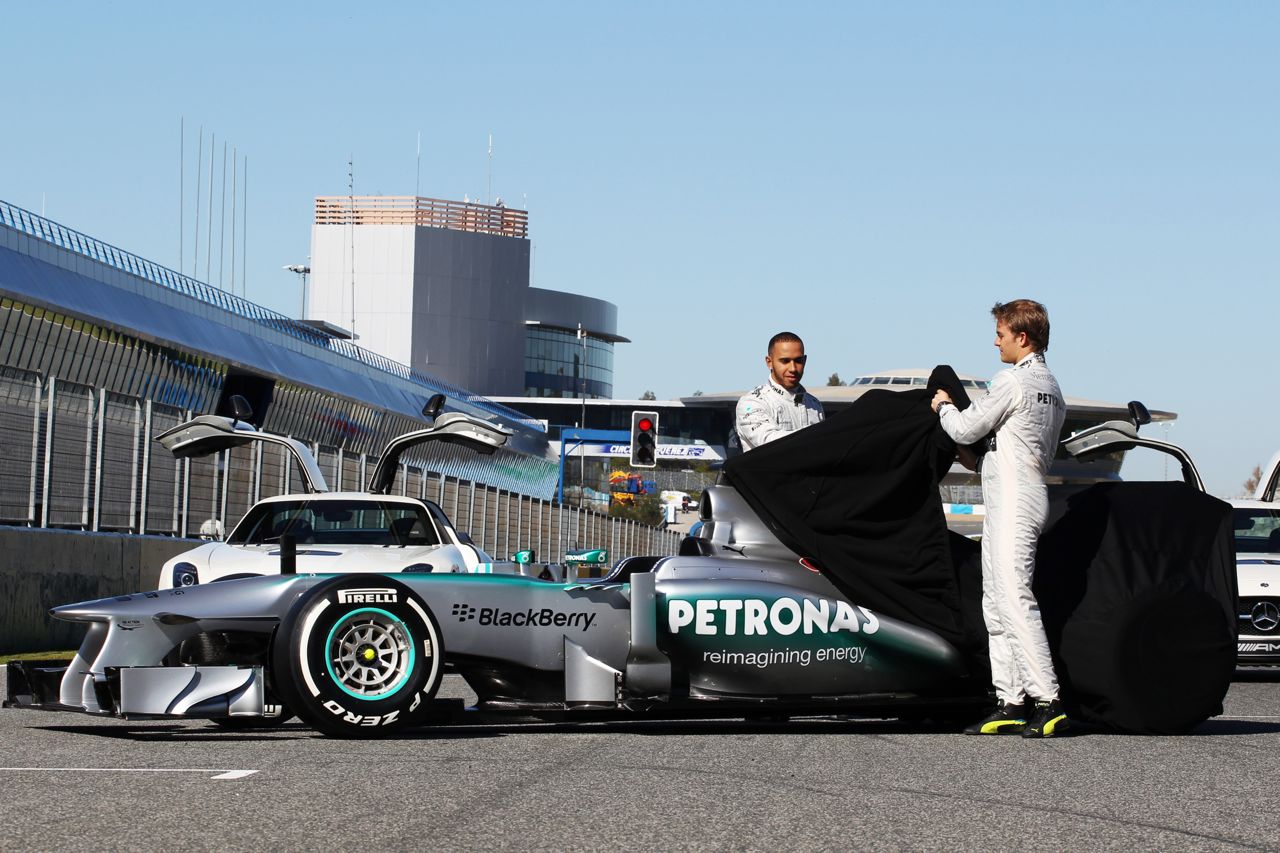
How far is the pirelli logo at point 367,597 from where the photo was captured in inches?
298

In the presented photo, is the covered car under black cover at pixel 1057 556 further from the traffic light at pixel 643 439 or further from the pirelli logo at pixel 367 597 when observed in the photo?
the traffic light at pixel 643 439

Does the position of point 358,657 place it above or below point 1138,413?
below

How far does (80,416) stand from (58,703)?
29.8 ft

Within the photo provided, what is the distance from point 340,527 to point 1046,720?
7236 mm

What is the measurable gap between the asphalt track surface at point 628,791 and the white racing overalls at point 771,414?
1.58 meters

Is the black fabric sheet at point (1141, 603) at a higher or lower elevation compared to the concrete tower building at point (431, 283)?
lower

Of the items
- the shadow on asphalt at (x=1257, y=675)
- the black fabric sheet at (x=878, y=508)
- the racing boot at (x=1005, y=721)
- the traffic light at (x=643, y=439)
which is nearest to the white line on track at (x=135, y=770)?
the black fabric sheet at (x=878, y=508)

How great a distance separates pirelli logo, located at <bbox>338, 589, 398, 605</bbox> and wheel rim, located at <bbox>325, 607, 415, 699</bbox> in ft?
0.11

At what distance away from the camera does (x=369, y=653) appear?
7617 millimetres

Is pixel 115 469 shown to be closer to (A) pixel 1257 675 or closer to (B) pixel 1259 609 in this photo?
(B) pixel 1259 609

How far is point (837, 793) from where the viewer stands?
19.4ft

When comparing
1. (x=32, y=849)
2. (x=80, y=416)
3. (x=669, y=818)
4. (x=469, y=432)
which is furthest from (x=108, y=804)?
(x=80, y=416)

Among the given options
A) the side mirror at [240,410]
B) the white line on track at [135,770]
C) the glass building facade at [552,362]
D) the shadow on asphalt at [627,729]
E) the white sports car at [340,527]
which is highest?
the glass building facade at [552,362]

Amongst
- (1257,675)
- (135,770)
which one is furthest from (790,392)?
(1257,675)
